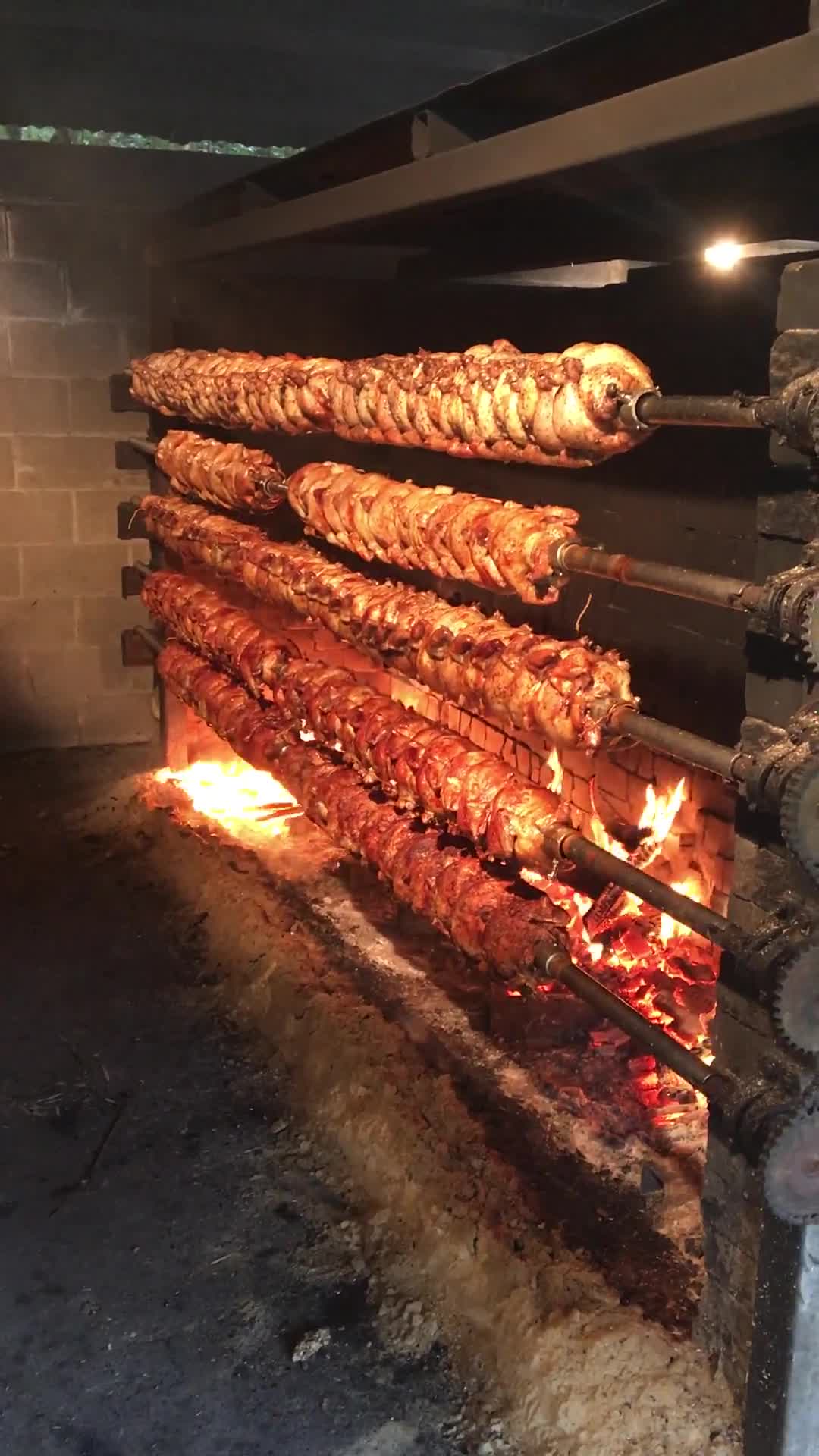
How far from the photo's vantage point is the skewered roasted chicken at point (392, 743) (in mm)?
3189

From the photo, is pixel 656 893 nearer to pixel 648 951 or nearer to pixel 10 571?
pixel 648 951

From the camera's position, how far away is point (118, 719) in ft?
24.2

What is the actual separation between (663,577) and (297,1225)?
1.98 meters

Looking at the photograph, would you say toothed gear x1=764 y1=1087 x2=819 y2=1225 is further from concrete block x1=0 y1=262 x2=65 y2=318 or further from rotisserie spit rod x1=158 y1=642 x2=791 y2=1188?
concrete block x1=0 y1=262 x2=65 y2=318

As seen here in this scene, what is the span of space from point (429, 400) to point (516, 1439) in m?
2.35

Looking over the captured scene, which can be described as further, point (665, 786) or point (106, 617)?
point (106, 617)

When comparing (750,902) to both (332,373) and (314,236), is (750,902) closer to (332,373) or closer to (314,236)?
(332,373)

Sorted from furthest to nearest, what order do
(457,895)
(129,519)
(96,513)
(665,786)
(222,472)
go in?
1. (96,513)
2. (129,519)
3. (222,472)
4. (665,786)
5. (457,895)

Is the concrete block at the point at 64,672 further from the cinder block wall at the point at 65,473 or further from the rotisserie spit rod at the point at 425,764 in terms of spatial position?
the rotisserie spit rod at the point at 425,764

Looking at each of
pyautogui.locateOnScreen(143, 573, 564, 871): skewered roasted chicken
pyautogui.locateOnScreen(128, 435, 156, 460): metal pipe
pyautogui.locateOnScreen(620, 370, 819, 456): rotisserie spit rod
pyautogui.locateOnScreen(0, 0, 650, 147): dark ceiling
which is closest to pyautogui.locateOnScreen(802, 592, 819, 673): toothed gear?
pyautogui.locateOnScreen(620, 370, 819, 456): rotisserie spit rod

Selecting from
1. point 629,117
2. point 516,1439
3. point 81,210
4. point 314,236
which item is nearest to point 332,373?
point 314,236

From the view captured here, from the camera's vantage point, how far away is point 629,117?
7.52 feet

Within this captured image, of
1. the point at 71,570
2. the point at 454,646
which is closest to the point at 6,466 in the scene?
the point at 71,570

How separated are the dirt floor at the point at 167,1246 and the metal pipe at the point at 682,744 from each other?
1.47 m
